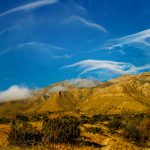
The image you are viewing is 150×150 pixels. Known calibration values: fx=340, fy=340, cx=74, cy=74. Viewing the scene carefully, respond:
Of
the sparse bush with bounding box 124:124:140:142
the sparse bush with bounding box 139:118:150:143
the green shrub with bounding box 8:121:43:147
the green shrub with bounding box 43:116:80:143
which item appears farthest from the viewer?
the sparse bush with bounding box 139:118:150:143

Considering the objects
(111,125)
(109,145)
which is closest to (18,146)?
(109,145)

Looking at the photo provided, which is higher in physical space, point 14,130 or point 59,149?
point 14,130

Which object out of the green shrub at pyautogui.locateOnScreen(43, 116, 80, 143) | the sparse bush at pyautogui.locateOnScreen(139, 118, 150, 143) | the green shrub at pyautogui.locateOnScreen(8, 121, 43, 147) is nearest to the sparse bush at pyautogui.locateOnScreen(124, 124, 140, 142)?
the sparse bush at pyautogui.locateOnScreen(139, 118, 150, 143)

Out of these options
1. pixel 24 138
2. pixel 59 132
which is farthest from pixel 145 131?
pixel 24 138

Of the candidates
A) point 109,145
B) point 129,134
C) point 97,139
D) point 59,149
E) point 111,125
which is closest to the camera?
point 59,149

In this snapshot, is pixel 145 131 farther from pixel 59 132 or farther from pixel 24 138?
pixel 24 138

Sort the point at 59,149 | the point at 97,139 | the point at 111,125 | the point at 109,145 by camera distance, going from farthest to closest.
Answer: the point at 111,125
the point at 97,139
the point at 109,145
the point at 59,149

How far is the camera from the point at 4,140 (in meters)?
33.5

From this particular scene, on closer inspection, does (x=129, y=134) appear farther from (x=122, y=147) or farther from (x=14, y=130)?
(x=14, y=130)

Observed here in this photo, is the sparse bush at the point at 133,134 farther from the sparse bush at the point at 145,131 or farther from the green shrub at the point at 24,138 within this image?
the green shrub at the point at 24,138

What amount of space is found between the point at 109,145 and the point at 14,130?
950 cm

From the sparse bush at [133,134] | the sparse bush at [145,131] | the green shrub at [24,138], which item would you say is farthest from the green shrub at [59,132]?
the sparse bush at [145,131]

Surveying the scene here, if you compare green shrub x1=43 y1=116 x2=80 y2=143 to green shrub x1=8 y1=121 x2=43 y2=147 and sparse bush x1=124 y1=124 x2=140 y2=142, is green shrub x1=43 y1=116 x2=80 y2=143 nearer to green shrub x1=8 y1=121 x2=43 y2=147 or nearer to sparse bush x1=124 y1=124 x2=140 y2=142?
green shrub x1=8 y1=121 x2=43 y2=147

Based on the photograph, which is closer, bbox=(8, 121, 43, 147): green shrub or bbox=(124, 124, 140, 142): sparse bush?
bbox=(8, 121, 43, 147): green shrub
